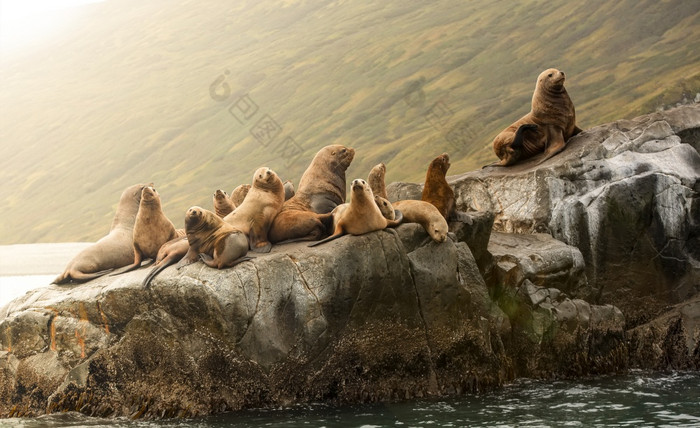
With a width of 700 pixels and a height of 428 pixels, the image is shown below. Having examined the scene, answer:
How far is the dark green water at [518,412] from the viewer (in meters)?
7.00

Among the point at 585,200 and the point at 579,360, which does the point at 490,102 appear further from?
the point at 579,360

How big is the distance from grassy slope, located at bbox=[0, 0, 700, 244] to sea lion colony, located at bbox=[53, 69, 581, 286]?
11174mm

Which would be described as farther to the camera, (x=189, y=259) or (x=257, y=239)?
(x=257, y=239)

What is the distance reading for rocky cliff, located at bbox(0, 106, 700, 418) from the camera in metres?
8.12

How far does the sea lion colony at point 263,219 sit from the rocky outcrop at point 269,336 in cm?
21

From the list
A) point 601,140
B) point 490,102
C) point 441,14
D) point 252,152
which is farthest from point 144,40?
point 601,140

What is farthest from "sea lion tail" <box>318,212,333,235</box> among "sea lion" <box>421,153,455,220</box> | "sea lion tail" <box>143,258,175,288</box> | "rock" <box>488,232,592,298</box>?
"rock" <box>488,232,592,298</box>

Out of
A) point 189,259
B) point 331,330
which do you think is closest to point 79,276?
point 189,259

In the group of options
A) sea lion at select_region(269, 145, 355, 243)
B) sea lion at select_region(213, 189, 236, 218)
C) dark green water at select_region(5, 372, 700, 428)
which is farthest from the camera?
sea lion at select_region(213, 189, 236, 218)

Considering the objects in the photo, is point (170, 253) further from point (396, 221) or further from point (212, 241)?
point (396, 221)

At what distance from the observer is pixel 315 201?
10172 mm

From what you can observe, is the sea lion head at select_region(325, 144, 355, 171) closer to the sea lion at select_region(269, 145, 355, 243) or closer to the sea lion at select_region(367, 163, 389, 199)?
the sea lion at select_region(269, 145, 355, 243)

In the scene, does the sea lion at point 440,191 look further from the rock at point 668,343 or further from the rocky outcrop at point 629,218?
the rock at point 668,343

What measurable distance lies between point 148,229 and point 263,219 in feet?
4.73
